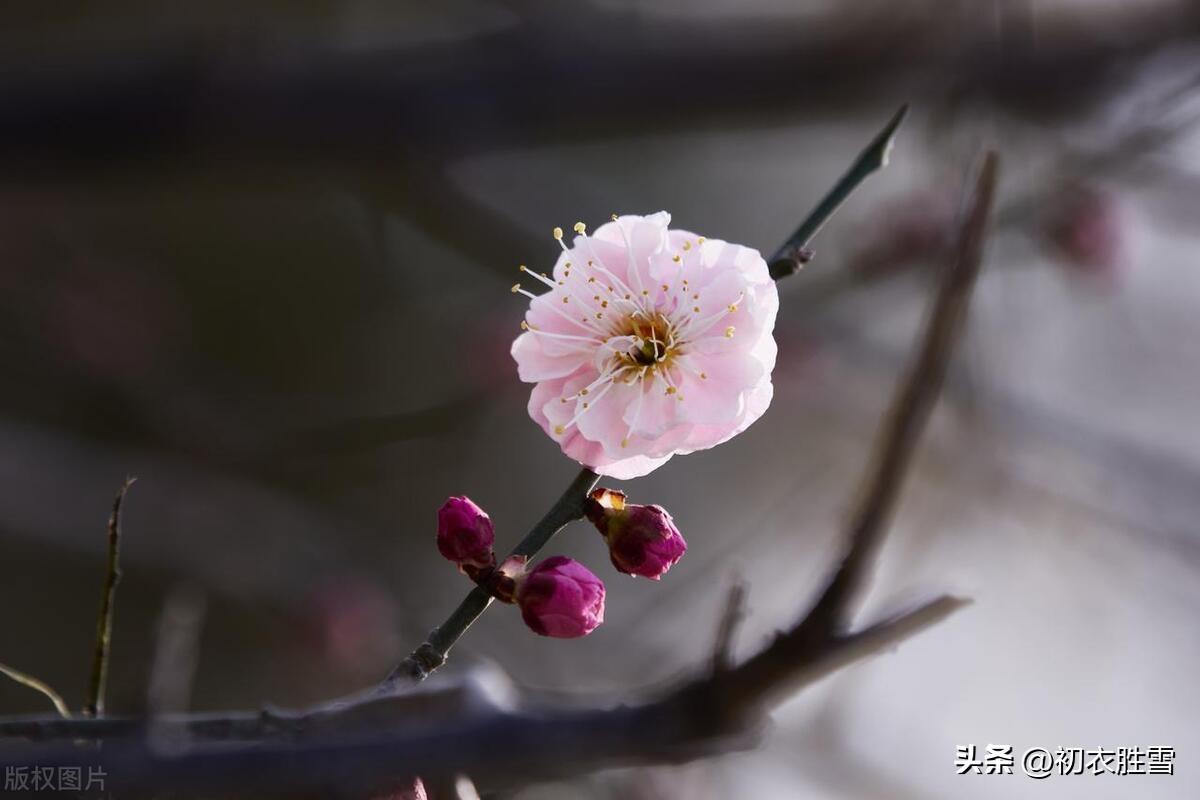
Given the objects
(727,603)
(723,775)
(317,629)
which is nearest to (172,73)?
(317,629)

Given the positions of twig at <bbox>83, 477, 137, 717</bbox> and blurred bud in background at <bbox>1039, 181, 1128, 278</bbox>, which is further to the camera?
blurred bud in background at <bbox>1039, 181, 1128, 278</bbox>

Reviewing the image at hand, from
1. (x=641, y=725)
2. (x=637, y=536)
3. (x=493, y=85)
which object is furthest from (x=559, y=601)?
(x=493, y=85)

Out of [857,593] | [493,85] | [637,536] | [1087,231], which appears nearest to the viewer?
[857,593]

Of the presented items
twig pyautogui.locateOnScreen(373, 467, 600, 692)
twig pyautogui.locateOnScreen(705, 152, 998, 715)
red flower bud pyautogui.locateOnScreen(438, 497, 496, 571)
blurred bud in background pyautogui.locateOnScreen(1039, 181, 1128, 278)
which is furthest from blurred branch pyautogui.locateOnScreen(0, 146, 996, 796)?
blurred bud in background pyautogui.locateOnScreen(1039, 181, 1128, 278)

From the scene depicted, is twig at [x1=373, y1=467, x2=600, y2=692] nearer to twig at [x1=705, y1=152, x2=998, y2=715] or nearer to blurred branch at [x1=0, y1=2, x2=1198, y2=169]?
twig at [x1=705, y1=152, x2=998, y2=715]

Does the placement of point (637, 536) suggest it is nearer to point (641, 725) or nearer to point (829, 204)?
point (829, 204)

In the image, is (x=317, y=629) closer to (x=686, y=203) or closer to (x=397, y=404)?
(x=397, y=404)
